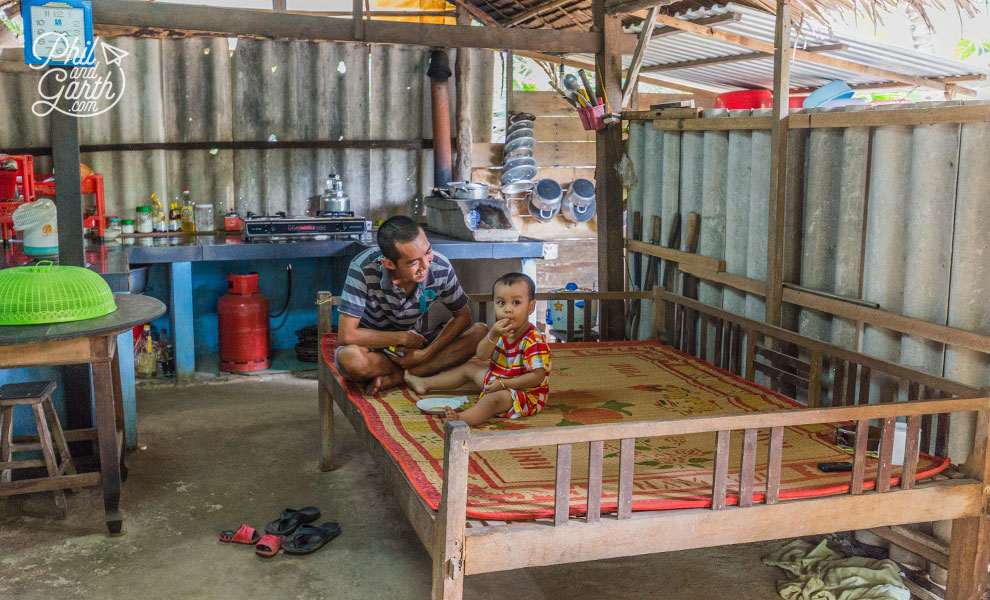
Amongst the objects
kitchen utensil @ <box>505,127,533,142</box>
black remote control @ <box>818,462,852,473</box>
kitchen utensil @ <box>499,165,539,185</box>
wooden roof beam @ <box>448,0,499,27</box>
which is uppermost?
wooden roof beam @ <box>448,0,499,27</box>

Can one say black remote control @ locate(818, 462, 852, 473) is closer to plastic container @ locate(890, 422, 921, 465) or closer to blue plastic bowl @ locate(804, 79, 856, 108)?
plastic container @ locate(890, 422, 921, 465)

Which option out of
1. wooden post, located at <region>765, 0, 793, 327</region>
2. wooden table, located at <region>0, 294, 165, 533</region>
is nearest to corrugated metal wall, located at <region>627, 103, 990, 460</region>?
wooden post, located at <region>765, 0, 793, 327</region>

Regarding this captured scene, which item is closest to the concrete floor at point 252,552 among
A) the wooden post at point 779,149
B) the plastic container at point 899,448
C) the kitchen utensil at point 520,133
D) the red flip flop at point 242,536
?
the red flip flop at point 242,536

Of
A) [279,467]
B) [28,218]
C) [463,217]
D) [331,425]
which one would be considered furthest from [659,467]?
[28,218]

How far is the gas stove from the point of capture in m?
7.48

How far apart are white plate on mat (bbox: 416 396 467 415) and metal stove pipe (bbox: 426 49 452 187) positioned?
4.65 metres

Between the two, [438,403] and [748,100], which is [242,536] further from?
[748,100]

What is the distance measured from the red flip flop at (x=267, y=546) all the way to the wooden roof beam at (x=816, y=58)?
5.21 m

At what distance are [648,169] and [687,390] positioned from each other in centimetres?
210

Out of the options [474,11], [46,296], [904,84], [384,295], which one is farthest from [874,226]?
[474,11]

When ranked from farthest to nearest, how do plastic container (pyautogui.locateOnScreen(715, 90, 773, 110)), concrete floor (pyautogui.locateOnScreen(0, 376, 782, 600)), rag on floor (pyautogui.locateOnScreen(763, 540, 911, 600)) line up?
plastic container (pyautogui.locateOnScreen(715, 90, 773, 110)) < concrete floor (pyautogui.locateOnScreen(0, 376, 782, 600)) < rag on floor (pyautogui.locateOnScreen(763, 540, 911, 600))

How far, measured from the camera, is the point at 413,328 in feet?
16.3

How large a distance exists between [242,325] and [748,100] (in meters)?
4.61

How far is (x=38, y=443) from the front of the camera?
15.6 ft
